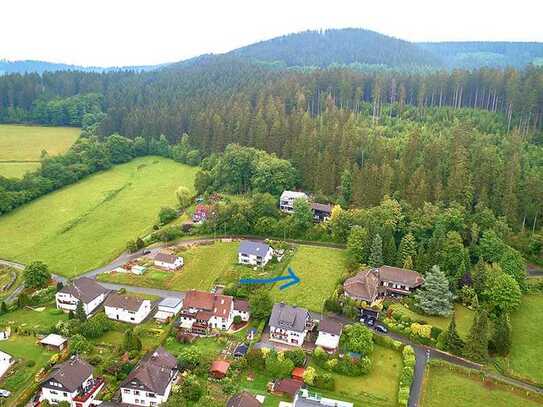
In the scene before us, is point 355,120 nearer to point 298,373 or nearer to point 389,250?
point 389,250

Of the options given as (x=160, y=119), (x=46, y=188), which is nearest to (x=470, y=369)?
(x=46, y=188)

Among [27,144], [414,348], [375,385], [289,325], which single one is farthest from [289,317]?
[27,144]

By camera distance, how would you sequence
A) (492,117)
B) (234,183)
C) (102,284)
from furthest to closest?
(492,117), (234,183), (102,284)

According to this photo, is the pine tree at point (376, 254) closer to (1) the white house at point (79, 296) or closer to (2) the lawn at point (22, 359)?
(1) the white house at point (79, 296)

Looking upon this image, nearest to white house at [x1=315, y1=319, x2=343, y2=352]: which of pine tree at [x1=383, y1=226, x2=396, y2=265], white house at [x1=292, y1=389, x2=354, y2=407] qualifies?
white house at [x1=292, y1=389, x2=354, y2=407]

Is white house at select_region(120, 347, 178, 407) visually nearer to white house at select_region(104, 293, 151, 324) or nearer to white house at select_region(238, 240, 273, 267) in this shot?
white house at select_region(104, 293, 151, 324)

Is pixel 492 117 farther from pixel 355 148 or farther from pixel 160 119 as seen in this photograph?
pixel 160 119
